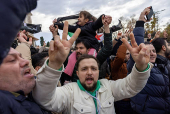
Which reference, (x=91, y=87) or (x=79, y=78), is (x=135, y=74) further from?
(x=79, y=78)

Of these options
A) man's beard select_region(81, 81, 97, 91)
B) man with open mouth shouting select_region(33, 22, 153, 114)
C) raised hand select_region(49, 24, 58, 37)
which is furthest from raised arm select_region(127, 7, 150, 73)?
raised hand select_region(49, 24, 58, 37)

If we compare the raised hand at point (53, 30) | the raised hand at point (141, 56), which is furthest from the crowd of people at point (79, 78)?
the raised hand at point (53, 30)

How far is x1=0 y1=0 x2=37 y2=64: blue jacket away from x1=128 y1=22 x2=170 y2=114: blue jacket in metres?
1.78

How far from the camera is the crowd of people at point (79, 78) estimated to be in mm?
879

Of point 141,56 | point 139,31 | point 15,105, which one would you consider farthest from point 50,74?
point 139,31

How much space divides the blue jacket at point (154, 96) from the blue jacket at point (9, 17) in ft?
5.84

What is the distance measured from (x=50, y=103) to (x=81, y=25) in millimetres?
2223

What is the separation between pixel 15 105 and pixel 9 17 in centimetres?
75

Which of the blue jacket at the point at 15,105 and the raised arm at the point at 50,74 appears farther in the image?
the raised arm at the point at 50,74

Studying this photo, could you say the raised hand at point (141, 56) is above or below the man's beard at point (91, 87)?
above

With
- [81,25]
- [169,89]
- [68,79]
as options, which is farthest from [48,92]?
[81,25]

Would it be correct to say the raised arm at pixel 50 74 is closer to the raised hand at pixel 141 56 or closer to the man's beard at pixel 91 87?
the man's beard at pixel 91 87

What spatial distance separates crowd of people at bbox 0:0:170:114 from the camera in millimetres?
879

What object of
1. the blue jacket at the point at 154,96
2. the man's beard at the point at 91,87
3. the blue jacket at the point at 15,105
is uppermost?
the blue jacket at the point at 15,105
